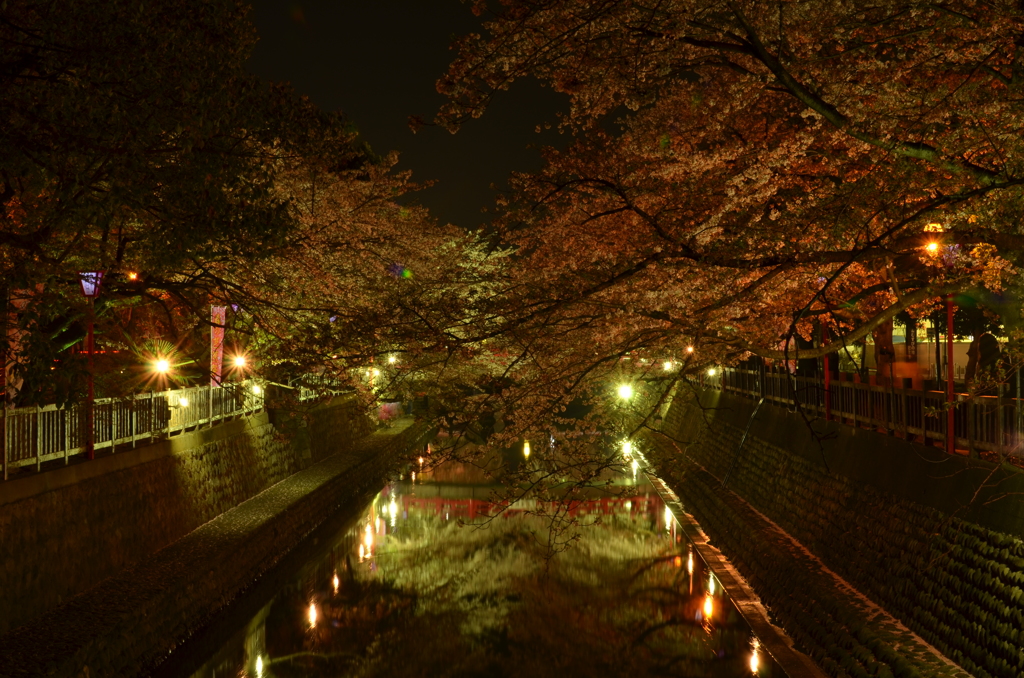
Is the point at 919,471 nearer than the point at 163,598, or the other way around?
the point at 919,471

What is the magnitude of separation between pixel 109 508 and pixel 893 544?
9880mm

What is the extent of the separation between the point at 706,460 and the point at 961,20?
1708 centimetres

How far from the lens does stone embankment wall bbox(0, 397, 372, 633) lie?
8.78 m

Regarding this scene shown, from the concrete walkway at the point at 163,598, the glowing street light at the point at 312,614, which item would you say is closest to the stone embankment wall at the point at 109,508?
the concrete walkway at the point at 163,598

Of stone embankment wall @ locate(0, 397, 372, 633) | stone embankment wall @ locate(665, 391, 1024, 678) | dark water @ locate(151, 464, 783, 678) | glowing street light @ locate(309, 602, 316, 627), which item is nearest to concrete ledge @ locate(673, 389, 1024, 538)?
stone embankment wall @ locate(665, 391, 1024, 678)

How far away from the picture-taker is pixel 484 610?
13461 mm

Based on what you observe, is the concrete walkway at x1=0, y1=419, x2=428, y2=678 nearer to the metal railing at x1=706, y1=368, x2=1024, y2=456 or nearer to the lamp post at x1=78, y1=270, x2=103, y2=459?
the lamp post at x1=78, y1=270, x2=103, y2=459

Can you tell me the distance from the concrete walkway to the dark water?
35 cm

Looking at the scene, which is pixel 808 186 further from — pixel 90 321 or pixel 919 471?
pixel 90 321

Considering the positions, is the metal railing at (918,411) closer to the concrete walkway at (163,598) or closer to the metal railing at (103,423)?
the concrete walkway at (163,598)

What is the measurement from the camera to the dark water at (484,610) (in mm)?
10977

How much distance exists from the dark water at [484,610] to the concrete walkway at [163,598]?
35cm

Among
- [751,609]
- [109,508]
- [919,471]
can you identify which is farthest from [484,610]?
[919,471]

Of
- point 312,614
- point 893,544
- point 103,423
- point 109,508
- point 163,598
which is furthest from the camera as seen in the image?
point 312,614
